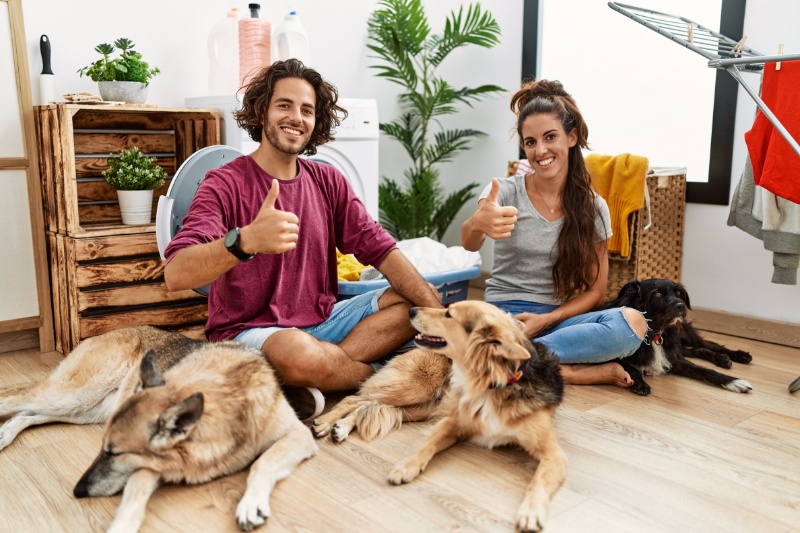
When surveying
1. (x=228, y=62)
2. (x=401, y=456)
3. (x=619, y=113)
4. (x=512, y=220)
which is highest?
(x=228, y=62)

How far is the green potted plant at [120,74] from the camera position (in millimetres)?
3135

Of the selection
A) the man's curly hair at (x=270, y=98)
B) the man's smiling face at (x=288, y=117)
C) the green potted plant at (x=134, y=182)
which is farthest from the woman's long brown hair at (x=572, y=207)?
the green potted plant at (x=134, y=182)

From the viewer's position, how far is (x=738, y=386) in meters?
2.64

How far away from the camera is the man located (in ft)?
7.31

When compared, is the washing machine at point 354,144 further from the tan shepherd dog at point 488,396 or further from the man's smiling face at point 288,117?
the tan shepherd dog at point 488,396

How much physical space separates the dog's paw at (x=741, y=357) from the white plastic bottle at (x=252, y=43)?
108 inches

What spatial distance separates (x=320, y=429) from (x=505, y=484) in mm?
627

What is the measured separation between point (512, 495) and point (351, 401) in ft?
2.27

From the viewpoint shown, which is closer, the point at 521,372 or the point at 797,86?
the point at 521,372

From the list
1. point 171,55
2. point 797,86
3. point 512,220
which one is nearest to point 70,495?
point 512,220

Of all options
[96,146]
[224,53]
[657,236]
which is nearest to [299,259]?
[96,146]

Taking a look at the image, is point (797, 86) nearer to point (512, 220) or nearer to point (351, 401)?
point (512, 220)

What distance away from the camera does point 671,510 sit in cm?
175

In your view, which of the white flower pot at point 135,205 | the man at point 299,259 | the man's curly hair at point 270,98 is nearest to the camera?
the man at point 299,259
